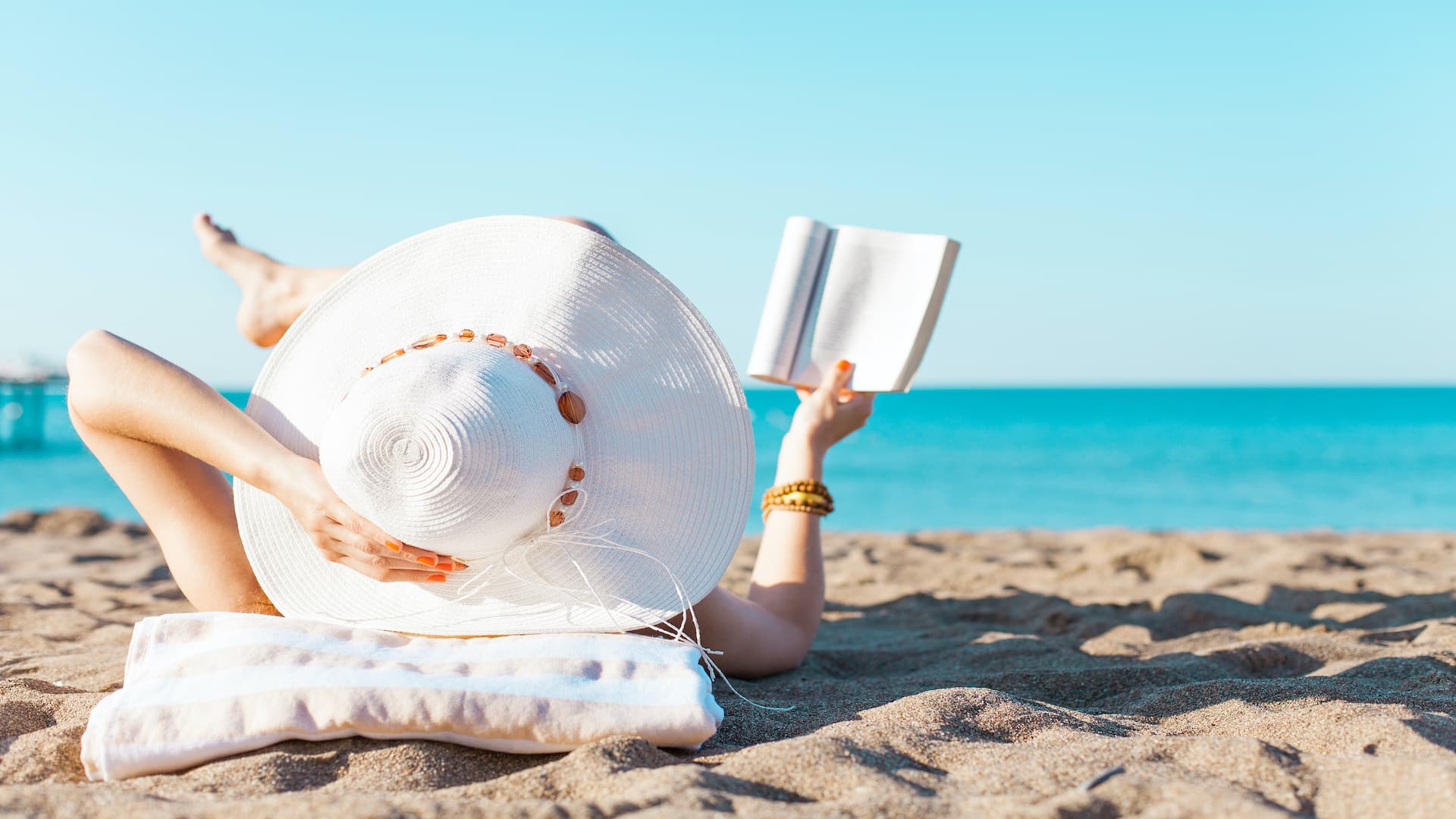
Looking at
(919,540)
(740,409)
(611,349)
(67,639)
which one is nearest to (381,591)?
(611,349)

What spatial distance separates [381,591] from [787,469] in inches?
40.0

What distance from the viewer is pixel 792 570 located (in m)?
2.46

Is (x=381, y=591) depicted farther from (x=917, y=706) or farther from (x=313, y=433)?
(x=917, y=706)

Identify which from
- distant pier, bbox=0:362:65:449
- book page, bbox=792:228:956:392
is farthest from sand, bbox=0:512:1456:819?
distant pier, bbox=0:362:65:449

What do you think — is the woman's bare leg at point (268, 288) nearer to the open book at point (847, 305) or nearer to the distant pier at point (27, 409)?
the open book at point (847, 305)

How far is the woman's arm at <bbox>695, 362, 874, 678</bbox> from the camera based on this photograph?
7.64ft

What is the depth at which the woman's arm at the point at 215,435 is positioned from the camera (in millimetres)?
1803

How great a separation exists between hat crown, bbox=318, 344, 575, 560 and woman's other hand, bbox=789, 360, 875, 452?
2.89ft

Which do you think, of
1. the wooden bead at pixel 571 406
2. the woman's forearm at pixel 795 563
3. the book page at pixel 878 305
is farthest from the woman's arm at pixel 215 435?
the book page at pixel 878 305

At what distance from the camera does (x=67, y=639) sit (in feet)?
9.39

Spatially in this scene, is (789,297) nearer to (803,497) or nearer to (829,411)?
(829,411)

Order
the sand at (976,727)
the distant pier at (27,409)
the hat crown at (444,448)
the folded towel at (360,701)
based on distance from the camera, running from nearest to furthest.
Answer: the sand at (976,727) → the folded towel at (360,701) → the hat crown at (444,448) → the distant pier at (27,409)

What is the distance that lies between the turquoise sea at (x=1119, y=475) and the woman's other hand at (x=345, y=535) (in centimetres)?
1084

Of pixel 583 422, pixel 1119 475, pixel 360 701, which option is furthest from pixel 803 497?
pixel 1119 475
